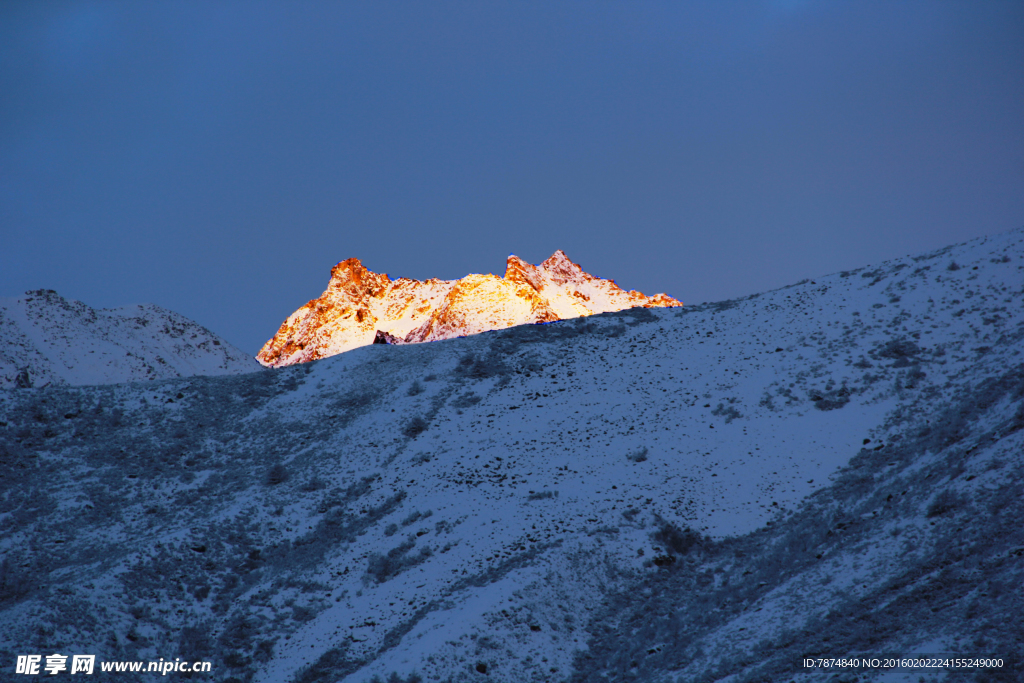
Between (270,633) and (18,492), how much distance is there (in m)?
14.8

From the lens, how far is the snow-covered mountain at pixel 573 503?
20562 mm

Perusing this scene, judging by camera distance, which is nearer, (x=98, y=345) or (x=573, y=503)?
(x=573, y=503)

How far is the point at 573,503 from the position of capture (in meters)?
28.9

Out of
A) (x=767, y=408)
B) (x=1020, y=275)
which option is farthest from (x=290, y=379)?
(x=1020, y=275)

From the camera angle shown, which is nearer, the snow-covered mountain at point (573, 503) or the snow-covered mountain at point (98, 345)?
the snow-covered mountain at point (573, 503)

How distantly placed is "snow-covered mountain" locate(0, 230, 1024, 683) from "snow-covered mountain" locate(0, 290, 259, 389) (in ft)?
112

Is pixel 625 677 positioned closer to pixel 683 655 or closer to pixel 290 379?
pixel 683 655

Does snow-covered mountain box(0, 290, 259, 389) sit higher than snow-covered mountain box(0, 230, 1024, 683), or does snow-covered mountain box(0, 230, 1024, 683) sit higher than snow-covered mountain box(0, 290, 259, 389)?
snow-covered mountain box(0, 290, 259, 389)

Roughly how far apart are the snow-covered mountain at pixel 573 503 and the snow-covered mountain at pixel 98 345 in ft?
112

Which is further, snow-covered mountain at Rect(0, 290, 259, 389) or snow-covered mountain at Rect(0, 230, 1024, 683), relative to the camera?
snow-covered mountain at Rect(0, 290, 259, 389)

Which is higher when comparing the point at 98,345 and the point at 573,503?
the point at 98,345

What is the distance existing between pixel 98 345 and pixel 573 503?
217 ft

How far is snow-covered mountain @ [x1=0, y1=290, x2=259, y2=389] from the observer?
69688mm

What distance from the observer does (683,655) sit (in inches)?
802
